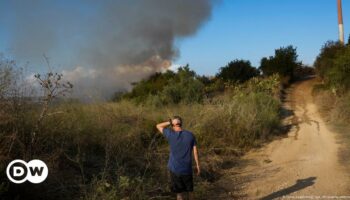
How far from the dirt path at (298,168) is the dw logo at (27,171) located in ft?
14.9

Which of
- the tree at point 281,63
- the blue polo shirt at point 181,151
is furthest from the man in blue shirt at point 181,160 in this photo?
the tree at point 281,63

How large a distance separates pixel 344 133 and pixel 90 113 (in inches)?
445

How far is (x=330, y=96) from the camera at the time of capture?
28.4 meters

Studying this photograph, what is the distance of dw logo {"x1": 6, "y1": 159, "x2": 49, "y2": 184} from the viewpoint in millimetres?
7885

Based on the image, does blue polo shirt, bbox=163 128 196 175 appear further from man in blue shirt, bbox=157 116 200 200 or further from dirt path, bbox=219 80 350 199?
dirt path, bbox=219 80 350 199

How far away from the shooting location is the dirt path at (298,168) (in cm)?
1072

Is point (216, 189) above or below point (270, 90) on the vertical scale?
below

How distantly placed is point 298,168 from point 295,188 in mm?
2386

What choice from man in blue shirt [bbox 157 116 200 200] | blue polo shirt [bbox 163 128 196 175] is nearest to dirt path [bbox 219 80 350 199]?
man in blue shirt [bbox 157 116 200 200]

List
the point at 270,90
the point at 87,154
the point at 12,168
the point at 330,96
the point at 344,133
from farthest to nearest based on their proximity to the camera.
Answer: the point at 270,90, the point at 330,96, the point at 344,133, the point at 87,154, the point at 12,168

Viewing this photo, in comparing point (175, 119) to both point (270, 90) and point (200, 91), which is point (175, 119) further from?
point (270, 90)

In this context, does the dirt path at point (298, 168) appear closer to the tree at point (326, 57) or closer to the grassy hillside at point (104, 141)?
the grassy hillside at point (104, 141)

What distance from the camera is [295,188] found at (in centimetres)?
1094

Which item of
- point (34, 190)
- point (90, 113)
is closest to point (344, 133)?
point (90, 113)
